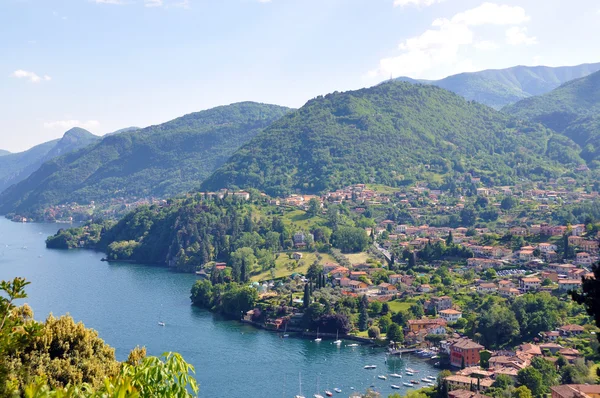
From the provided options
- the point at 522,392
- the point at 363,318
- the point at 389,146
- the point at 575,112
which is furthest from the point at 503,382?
the point at 575,112

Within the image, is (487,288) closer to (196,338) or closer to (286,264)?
(286,264)

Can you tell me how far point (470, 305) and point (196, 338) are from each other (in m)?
19.2

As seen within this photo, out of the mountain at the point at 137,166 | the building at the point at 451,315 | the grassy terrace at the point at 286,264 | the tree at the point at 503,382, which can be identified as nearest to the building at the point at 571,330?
the building at the point at 451,315

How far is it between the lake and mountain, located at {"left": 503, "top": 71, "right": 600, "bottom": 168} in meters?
90.2

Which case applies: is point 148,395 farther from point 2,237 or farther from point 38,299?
point 2,237

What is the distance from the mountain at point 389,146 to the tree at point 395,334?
6514 cm

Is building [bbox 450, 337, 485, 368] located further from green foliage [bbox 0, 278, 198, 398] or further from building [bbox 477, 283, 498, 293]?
green foliage [bbox 0, 278, 198, 398]

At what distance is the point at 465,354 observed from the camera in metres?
34.7

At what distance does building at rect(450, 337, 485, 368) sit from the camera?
34.5 m

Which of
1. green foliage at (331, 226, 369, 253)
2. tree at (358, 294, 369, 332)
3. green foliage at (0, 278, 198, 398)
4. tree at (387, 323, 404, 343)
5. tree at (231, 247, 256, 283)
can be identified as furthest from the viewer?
green foliage at (331, 226, 369, 253)

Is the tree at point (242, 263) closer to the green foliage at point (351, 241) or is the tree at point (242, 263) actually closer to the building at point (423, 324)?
the green foliage at point (351, 241)

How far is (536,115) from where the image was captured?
520ft

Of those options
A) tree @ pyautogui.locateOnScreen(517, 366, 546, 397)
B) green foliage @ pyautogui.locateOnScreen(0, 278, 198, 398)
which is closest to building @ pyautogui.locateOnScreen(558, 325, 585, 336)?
tree @ pyautogui.locateOnScreen(517, 366, 546, 397)

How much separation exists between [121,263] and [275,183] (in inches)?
1514
